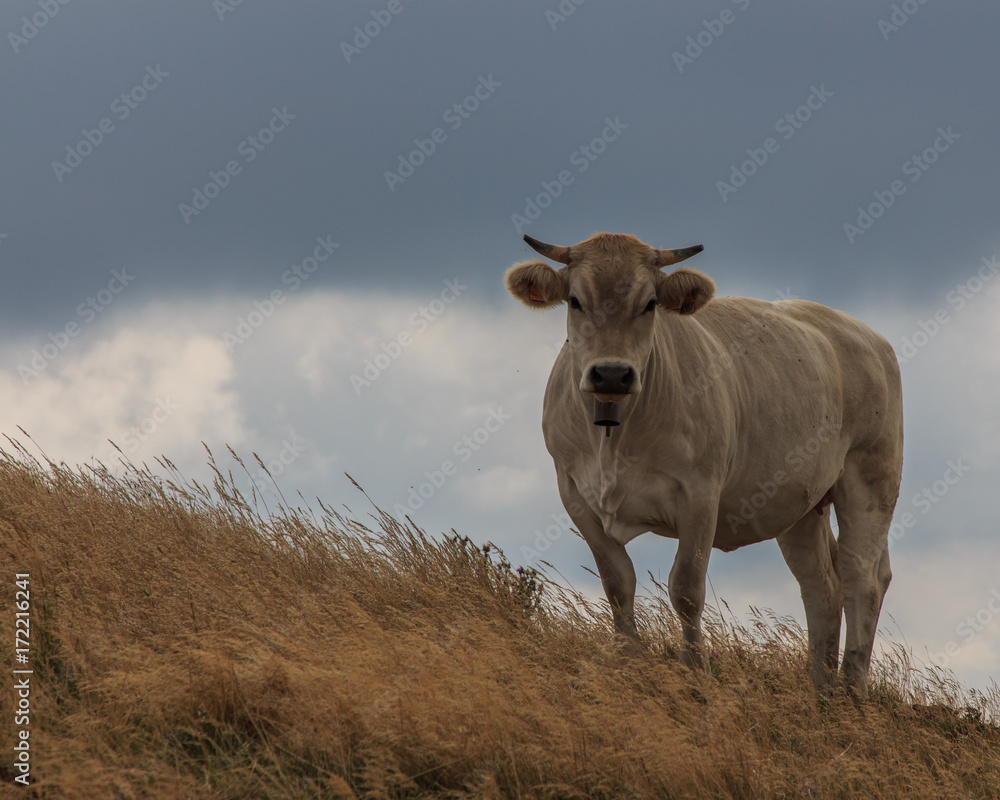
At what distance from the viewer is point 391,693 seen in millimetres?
5227

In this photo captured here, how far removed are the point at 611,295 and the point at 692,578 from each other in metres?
1.91

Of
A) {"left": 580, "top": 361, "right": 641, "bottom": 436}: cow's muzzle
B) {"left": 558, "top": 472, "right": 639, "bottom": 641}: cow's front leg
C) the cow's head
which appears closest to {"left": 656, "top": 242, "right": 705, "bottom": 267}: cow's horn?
the cow's head

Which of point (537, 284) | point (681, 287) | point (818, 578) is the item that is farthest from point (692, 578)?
point (818, 578)

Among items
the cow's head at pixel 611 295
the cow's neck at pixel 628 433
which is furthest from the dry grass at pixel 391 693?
the cow's head at pixel 611 295

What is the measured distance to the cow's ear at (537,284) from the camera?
6715 mm

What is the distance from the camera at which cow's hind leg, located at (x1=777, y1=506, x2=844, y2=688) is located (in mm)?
8711

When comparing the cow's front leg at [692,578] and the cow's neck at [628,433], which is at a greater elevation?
the cow's neck at [628,433]

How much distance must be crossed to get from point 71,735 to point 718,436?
4307mm

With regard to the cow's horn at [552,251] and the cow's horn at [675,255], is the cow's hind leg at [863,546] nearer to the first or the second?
the cow's horn at [675,255]

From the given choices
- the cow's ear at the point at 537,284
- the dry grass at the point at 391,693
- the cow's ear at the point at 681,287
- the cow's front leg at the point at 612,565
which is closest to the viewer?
the dry grass at the point at 391,693

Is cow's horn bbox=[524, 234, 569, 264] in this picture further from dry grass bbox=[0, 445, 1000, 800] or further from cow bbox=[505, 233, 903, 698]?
dry grass bbox=[0, 445, 1000, 800]

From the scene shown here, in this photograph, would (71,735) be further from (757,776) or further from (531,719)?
(757,776)

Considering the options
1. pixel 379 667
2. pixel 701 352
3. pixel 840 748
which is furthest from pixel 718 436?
pixel 379 667

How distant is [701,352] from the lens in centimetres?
720
